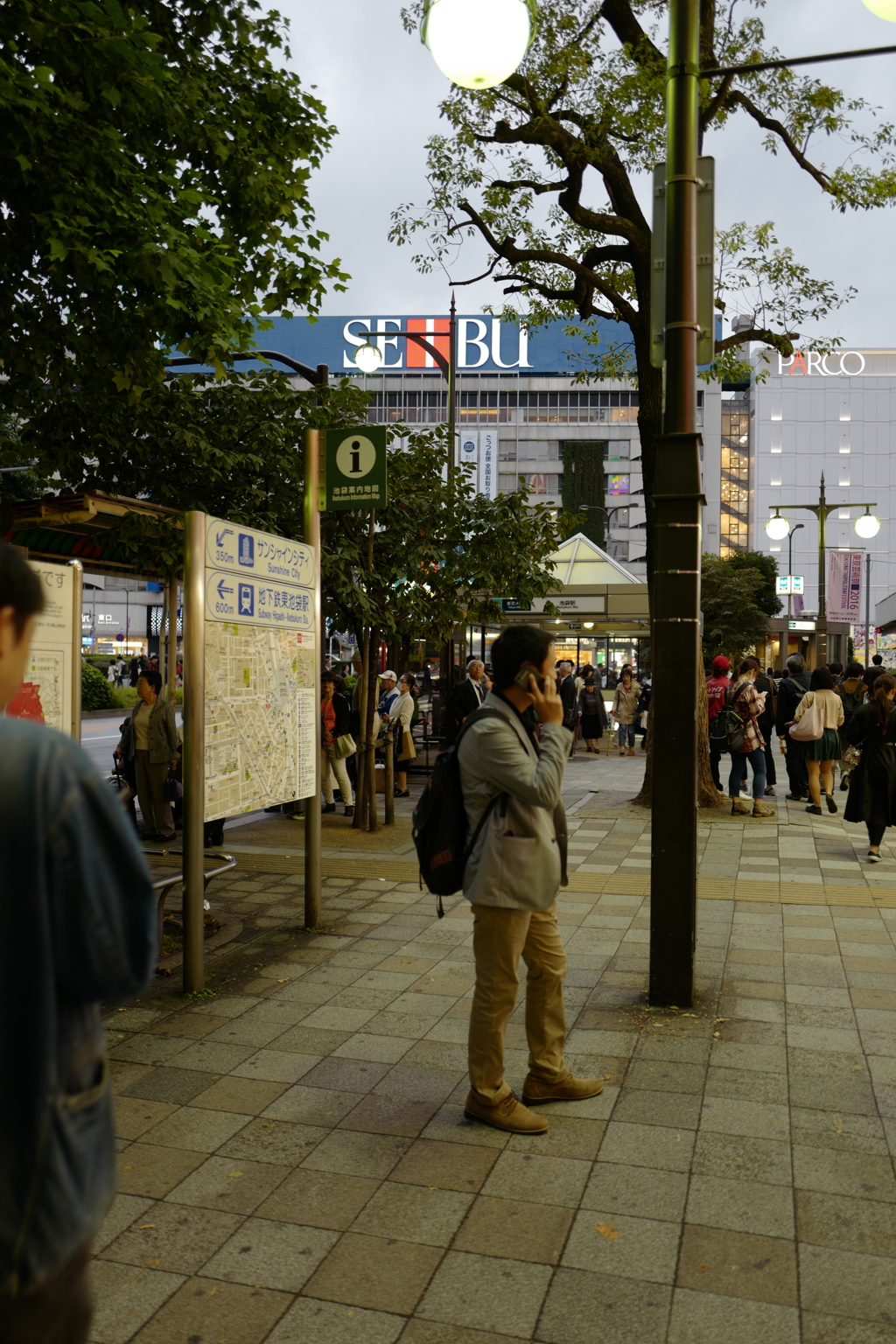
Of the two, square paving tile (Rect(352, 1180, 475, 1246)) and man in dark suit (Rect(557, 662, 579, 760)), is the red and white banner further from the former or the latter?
square paving tile (Rect(352, 1180, 475, 1246))

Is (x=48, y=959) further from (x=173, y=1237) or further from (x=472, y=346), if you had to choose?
(x=472, y=346)

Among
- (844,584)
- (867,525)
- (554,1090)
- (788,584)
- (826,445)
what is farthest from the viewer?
(826,445)

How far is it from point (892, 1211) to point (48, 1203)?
110 inches

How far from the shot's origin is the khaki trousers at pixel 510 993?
3707 mm

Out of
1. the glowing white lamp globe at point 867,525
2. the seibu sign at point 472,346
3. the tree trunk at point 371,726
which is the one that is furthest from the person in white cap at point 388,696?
the seibu sign at point 472,346

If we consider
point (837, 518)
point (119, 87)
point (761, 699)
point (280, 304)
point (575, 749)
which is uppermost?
point (837, 518)

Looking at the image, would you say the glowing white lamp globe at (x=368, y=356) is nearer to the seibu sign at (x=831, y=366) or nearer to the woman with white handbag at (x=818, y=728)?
the woman with white handbag at (x=818, y=728)

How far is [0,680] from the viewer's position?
4.79ft

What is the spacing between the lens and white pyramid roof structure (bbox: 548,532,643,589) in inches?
827

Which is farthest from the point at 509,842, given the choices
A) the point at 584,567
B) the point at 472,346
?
the point at 472,346

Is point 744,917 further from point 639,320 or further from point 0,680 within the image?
point 639,320

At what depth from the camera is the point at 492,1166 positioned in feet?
11.6

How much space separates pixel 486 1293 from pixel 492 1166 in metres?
0.75

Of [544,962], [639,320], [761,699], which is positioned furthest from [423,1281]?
[639,320]
